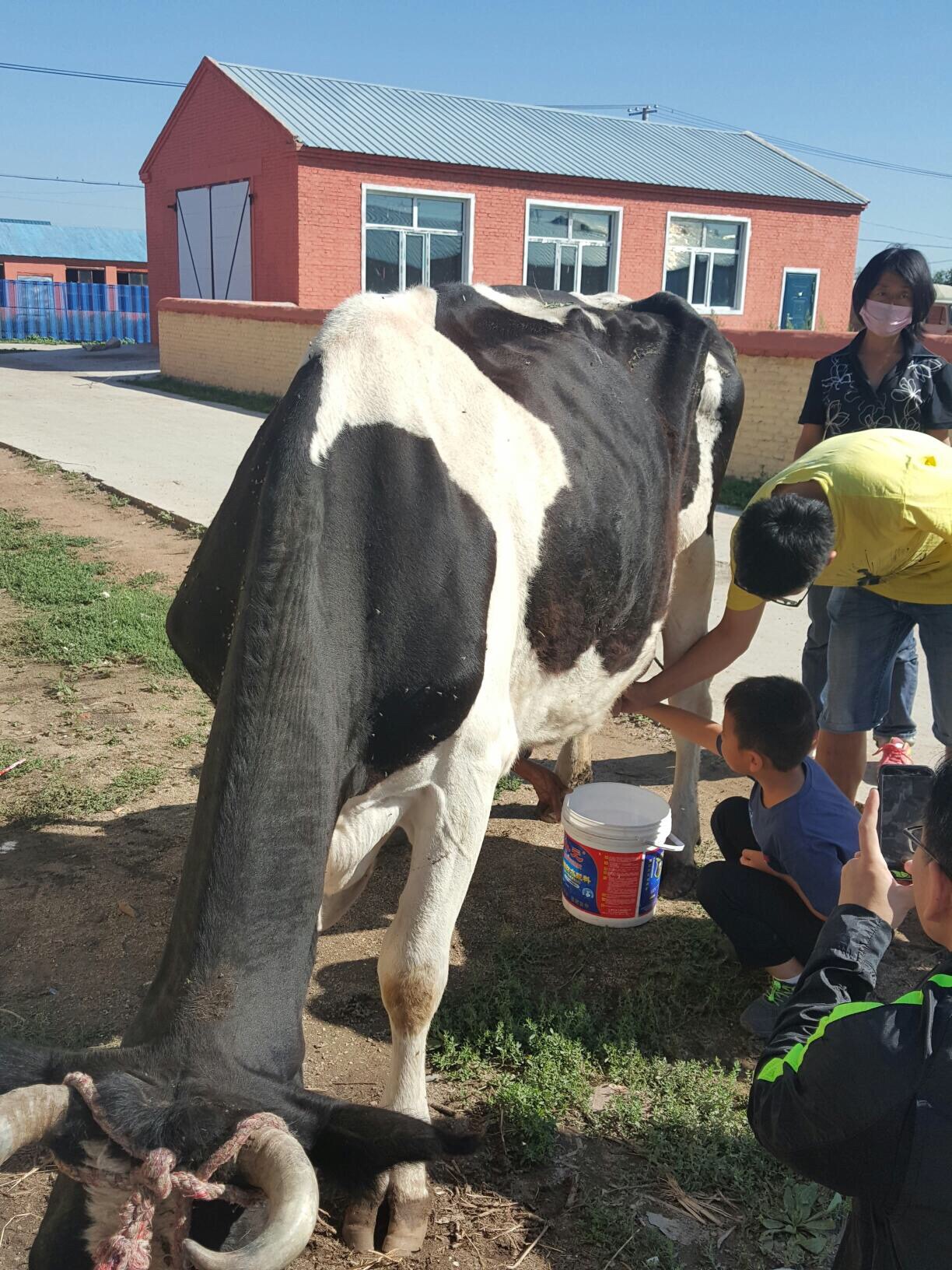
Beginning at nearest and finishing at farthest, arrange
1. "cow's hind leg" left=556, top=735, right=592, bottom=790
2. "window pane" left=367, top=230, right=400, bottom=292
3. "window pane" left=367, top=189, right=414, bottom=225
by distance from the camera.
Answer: "cow's hind leg" left=556, top=735, right=592, bottom=790 < "window pane" left=367, top=189, right=414, bottom=225 < "window pane" left=367, top=230, right=400, bottom=292

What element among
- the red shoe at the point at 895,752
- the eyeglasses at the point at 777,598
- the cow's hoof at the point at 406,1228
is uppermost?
the eyeglasses at the point at 777,598

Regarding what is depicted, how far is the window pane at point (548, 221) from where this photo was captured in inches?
888

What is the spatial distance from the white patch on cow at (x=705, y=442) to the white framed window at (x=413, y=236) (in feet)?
58.5

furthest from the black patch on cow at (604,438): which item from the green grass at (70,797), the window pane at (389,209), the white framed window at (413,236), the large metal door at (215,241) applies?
the large metal door at (215,241)

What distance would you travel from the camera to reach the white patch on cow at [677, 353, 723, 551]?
4.12 metres

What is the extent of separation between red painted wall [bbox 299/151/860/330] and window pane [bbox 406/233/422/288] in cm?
94

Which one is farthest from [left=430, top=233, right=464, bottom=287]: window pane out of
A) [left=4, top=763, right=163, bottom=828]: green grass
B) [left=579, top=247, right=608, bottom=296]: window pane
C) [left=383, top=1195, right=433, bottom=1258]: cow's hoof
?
[left=383, top=1195, right=433, bottom=1258]: cow's hoof

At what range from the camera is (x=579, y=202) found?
74.2ft

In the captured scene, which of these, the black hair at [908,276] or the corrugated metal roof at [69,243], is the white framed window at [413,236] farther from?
the corrugated metal roof at [69,243]

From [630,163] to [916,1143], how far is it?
2477 centimetres

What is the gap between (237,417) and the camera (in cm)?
1577

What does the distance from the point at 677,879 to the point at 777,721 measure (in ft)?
3.80

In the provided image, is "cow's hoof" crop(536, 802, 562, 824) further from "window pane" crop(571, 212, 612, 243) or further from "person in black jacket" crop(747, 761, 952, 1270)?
"window pane" crop(571, 212, 612, 243)

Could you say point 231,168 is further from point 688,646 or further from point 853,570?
point 853,570
